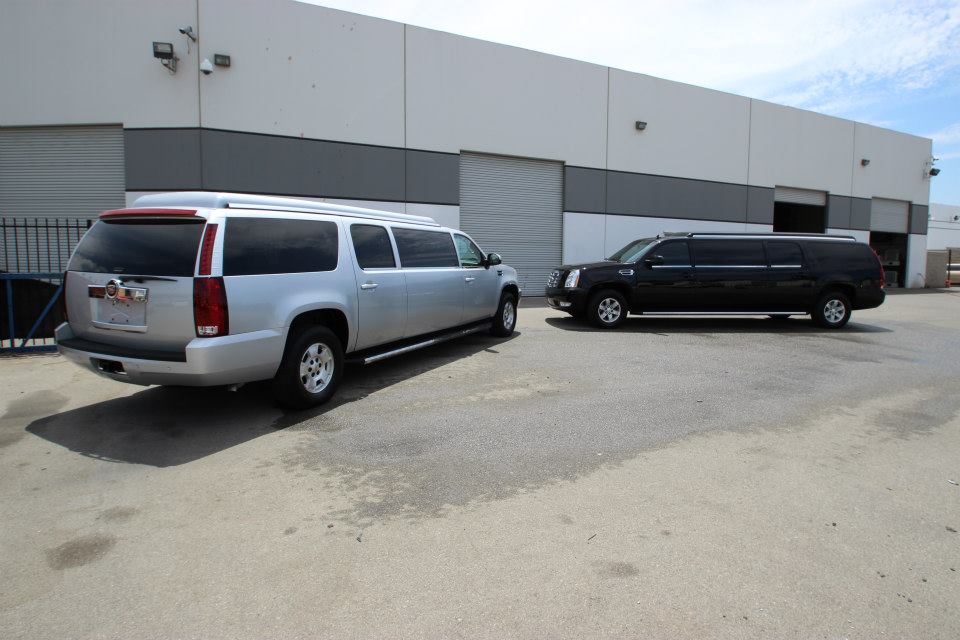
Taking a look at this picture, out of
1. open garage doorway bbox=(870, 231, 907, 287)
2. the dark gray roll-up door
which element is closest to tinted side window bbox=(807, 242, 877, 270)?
the dark gray roll-up door

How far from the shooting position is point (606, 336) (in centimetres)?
990

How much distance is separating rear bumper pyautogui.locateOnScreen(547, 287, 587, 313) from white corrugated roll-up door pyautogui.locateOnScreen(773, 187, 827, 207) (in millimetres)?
14158

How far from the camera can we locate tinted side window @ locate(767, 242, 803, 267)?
10992 mm

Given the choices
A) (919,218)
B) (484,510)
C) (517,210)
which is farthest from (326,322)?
(919,218)

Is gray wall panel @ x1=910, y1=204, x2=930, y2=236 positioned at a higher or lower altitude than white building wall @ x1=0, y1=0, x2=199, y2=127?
lower

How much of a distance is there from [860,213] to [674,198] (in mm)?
10281

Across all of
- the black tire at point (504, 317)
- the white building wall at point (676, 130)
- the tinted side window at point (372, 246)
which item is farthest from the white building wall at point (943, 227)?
the tinted side window at point (372, 246)

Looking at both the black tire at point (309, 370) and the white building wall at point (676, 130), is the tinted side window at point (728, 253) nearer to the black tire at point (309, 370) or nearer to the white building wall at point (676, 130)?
the white building wall at point (676, 130)

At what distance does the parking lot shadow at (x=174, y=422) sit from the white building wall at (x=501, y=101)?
10.2 meters

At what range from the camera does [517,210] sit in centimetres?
1658

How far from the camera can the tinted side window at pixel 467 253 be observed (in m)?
8.37

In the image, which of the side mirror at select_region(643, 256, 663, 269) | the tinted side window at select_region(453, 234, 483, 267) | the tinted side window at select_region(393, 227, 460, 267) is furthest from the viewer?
the side mirror at select_region(643, 256, 663, 269)

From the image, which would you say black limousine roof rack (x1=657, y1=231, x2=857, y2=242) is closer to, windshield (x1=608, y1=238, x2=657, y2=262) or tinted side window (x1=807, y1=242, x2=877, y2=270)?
tinted side window (x1=807, y1=242, x2=877, y2=270)

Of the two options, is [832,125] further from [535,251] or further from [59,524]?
[59,524]
